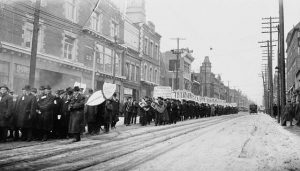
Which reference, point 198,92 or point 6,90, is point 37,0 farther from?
point 198,92

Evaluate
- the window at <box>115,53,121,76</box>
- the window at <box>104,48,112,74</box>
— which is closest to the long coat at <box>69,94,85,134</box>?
the window at <box>104,48,112,74</box>

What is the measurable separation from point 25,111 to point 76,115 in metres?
1.52

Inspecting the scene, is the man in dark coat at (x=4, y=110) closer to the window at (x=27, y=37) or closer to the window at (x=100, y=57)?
the window at (x=27, y=37)

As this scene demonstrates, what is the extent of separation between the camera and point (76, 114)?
1041 cm

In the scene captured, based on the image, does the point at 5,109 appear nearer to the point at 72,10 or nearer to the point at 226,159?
the point at 72,10

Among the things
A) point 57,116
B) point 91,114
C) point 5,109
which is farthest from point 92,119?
point 5,109

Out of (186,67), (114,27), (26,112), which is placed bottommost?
(26,112)

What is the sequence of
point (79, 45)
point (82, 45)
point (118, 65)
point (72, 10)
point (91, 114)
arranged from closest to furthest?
point (72, 10), point (91, 114), point (79, 45), point (82, 45), point (118, 65)

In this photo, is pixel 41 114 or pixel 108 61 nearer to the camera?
pixel 41 114

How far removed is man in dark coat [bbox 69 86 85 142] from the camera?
1026cm

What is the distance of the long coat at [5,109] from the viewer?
987cm

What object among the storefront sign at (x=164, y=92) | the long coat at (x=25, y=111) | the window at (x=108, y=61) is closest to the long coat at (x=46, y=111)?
the long coat at (x=25, y=111)

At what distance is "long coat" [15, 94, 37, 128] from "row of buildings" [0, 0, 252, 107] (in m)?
1.79

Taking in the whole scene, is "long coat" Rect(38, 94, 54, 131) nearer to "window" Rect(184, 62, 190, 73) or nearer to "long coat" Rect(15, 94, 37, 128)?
"long coat" Rect(15, 94, 37, 128)
